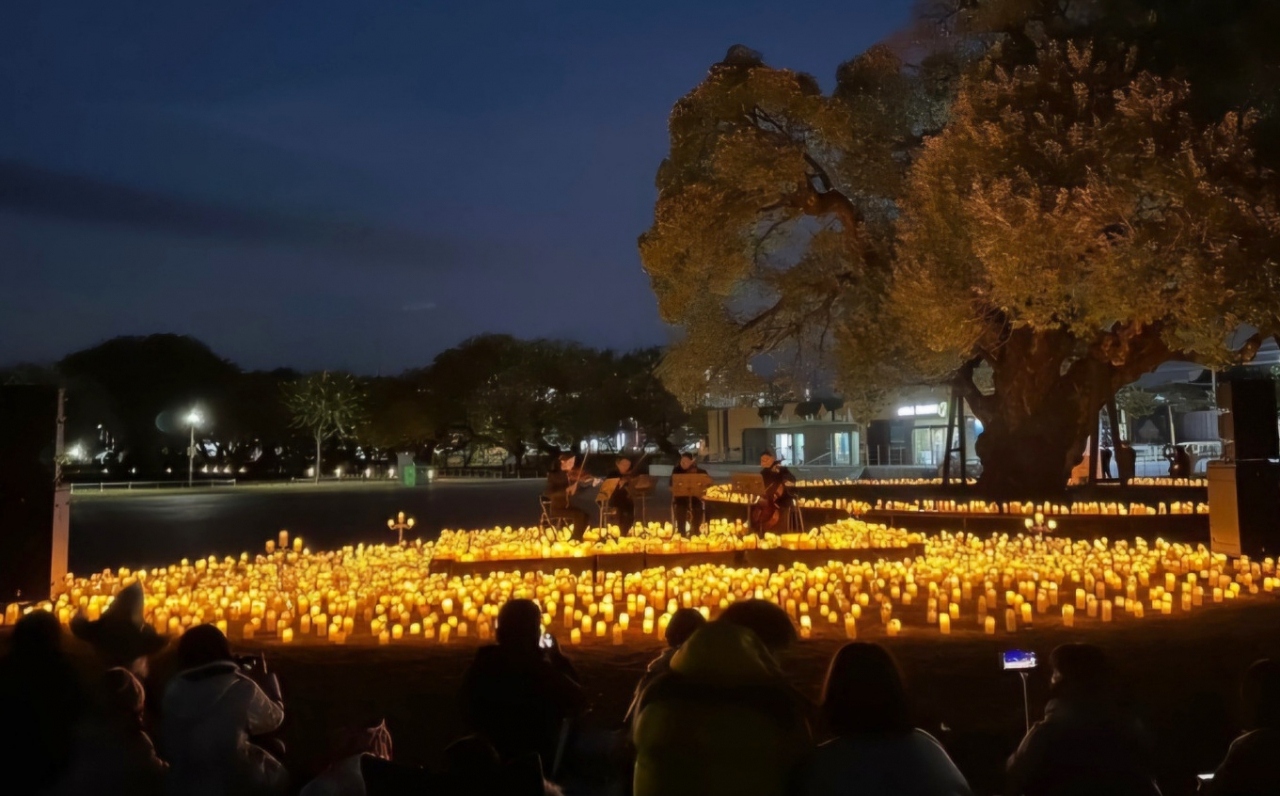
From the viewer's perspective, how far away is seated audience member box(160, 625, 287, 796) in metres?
3.38

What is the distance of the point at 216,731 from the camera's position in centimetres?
340

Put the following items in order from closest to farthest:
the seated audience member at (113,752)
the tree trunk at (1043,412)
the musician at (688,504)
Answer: the seated audience member at (113,752) < the musician at (688,504) < the tree trunk at (1043,412)

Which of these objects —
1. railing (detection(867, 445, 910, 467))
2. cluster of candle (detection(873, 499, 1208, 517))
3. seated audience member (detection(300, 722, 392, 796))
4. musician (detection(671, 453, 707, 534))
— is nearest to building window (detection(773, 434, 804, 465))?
railing (detection(867, 445, 910, 467))

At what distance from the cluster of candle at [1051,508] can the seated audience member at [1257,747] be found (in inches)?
410

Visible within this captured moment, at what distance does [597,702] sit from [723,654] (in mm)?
3006

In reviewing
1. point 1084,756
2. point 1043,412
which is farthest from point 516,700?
point 1043,412

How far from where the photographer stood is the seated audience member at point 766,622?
3.70 metres

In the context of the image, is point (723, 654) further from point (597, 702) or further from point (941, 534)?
point (941, 534)

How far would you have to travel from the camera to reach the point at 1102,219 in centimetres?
1203

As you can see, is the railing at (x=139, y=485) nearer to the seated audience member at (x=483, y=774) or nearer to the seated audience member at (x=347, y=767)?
the seated audience member at (x=347, y=767)

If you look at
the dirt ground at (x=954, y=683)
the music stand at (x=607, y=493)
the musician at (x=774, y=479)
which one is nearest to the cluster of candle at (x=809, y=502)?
the musician at (x=774, y=479)

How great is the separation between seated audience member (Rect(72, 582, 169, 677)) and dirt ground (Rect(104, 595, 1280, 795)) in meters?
0.18

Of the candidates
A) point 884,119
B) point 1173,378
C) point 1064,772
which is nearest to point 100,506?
point 884,119

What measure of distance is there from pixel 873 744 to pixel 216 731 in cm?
223
